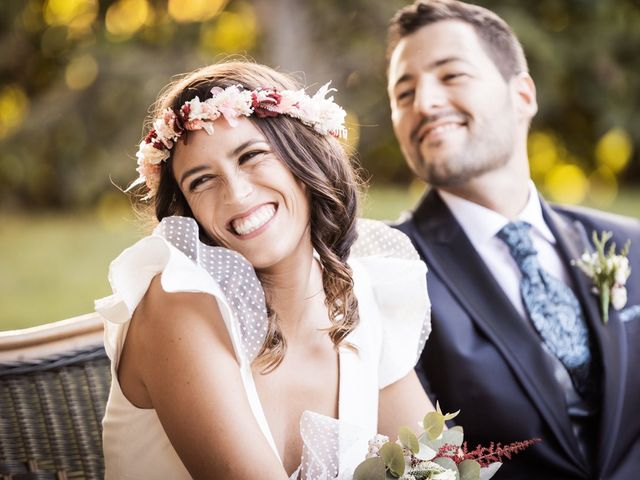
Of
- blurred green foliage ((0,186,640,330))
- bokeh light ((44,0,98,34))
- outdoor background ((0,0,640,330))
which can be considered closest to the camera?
blurred green foliage ((0,186,640,330))

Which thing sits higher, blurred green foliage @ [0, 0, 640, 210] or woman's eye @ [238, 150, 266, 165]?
woman's eye @ [238, 150, 266, 165]

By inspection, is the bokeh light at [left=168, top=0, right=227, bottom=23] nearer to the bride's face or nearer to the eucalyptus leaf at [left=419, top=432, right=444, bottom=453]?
the bride's face

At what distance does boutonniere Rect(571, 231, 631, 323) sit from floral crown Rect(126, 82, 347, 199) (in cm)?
115

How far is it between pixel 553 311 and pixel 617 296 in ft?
0.80

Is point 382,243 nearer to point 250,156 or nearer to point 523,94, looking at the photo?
point 250,156

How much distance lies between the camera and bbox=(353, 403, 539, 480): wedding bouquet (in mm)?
1860

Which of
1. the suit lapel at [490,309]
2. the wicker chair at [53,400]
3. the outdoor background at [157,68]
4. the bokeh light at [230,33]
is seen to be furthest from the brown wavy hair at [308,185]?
the bokeh light at [230,33]

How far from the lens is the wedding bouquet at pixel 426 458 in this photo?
6.10 ft

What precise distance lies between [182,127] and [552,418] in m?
1.49

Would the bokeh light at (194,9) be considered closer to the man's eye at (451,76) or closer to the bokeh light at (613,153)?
the bokeh light at (613,153)

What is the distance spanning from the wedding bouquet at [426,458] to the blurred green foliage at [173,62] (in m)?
7.58

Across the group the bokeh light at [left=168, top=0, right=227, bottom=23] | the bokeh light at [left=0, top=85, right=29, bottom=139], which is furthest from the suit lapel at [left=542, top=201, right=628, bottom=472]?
the bokeh light at [left=0, top=85, right=29, bottom=139]

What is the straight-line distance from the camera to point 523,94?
338cm

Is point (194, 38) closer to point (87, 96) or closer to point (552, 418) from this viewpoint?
point (87, 96)
